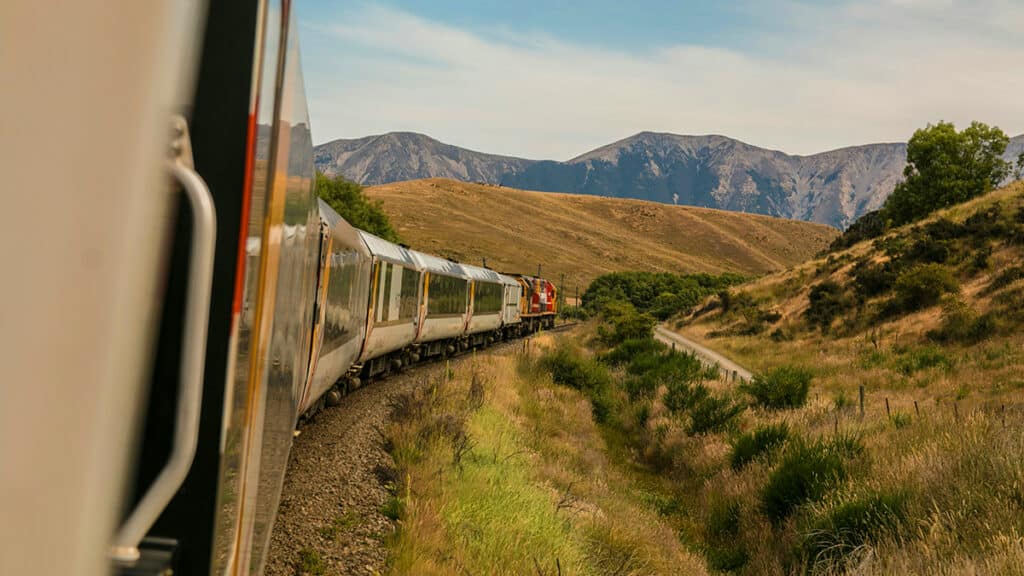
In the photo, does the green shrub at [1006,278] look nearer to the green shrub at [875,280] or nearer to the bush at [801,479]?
the green shrub at [875,280]

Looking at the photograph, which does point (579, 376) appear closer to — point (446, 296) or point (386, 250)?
point (446, 296)

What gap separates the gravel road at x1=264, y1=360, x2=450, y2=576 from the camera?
676 cm

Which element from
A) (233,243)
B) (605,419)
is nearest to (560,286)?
(605,419)

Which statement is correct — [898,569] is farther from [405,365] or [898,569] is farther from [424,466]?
[405,365]

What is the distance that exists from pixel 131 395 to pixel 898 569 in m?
7.57

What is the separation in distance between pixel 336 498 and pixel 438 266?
Answer: 13452 millimetres

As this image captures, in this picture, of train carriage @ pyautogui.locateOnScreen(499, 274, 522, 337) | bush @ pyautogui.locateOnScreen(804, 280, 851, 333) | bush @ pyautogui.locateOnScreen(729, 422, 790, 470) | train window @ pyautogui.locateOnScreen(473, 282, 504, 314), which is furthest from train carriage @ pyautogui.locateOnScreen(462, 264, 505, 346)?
bush @ pyautogui.locateOnScreen(804, 280, 851, 333)

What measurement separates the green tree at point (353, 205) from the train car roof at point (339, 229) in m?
48.4

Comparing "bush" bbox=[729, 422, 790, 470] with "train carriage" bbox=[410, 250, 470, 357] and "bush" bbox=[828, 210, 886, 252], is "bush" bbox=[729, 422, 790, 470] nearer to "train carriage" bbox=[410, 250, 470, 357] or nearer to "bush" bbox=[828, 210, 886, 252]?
"train carriage" bbox=[410, 250, 470, 357]

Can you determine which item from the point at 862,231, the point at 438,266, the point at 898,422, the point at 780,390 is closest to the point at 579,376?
the point at 438,266

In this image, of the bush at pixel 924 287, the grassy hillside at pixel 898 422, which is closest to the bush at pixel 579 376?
the grassy hillside at pixel 898 422

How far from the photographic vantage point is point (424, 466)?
987cm

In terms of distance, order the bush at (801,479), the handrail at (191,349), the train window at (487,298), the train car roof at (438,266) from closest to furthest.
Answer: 1. the handrail at (191,349)
2. the bush at (801,479)
3. the train car roof at (438,266)
4. the train window at (487,298)

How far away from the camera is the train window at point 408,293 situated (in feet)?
57.2
